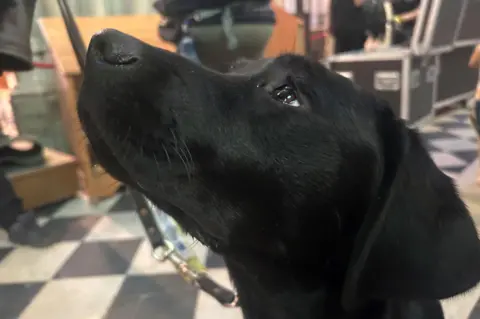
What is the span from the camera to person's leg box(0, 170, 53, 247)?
5.02 feet

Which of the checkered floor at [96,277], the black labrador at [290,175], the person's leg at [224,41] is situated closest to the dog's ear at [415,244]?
the black labrador at [290,175]

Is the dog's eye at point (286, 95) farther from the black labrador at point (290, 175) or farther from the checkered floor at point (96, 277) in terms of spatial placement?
the checkered floor at point (96, 277)

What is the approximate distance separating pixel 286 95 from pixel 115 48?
245 mm

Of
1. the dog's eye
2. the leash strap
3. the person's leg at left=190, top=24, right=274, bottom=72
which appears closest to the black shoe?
the leash strap

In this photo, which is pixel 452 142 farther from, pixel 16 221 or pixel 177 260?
pixel 16 221

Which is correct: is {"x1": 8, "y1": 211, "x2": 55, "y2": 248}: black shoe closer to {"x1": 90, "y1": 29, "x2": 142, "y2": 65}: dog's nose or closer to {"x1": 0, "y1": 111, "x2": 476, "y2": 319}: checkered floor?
{"x1": 0, "y1": 111, "x2": 476, "y2": 319}: checkered floor

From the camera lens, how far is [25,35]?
1.12 metres

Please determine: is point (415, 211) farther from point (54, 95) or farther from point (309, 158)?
point (54, 95)

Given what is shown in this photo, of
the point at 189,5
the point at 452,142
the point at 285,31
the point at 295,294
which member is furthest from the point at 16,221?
the point at 452,142

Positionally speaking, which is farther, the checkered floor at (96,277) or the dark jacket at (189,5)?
the dark jacket at (189,5)

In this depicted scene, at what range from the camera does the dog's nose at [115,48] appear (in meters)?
0.54

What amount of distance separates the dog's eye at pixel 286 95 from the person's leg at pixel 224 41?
0.87 meters

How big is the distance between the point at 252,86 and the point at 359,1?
3.07 metres

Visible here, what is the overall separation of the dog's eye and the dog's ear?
6.7 inches
